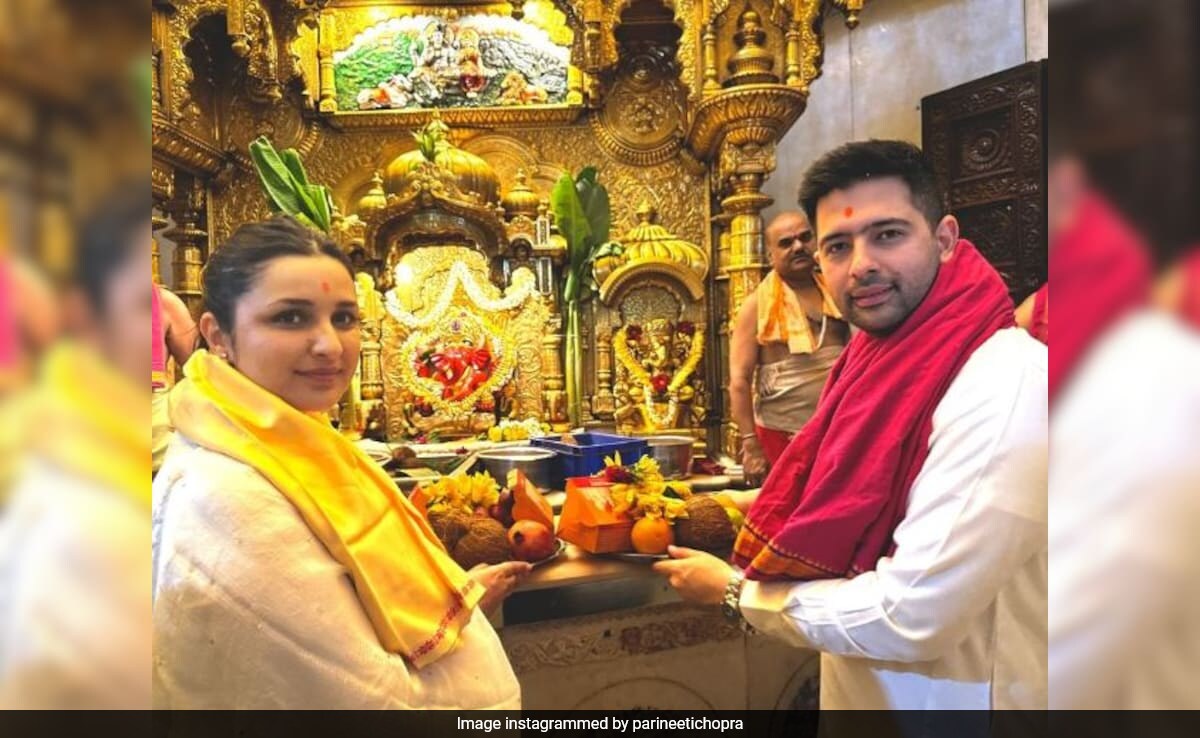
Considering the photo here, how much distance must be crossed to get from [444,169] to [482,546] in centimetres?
99

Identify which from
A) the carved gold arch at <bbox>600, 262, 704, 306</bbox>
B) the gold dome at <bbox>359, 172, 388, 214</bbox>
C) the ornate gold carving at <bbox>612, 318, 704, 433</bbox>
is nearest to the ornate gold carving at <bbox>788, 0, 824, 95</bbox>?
the carved gold arch at <bbox>600, 262, 704, 306</bbox>

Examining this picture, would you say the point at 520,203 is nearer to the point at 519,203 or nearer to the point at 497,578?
the point at 519,203

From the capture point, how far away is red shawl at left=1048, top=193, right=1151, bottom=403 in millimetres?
646

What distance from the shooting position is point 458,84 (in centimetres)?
257

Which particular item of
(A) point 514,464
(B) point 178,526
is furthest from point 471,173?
(B) point 178,526

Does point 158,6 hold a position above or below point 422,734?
above

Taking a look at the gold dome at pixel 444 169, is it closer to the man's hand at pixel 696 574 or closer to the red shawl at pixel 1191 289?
the man's hand at pixel 696 574

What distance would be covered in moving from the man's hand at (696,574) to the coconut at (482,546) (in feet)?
0.81

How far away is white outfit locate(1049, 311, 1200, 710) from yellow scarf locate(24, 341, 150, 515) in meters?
1.00

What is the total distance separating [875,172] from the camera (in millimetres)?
883

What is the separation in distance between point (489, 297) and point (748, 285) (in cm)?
63

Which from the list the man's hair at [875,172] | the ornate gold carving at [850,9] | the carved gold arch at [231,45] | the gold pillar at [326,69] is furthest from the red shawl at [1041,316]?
the gold pillar at [326,69]

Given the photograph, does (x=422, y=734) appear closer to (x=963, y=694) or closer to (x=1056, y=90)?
(x=963, y=694)

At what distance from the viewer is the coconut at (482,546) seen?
964mm
